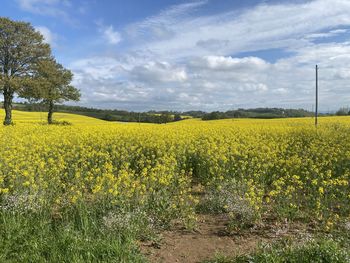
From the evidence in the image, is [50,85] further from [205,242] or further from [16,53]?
[205,242]

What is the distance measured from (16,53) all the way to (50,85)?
5.00m

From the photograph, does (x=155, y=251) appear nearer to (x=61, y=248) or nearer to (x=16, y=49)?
(x=61, y=248)

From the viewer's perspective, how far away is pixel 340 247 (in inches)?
216

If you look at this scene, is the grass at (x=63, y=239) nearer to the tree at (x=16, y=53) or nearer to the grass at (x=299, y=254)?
the grass at (x=299, y=254)

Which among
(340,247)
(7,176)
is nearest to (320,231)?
(340,247)

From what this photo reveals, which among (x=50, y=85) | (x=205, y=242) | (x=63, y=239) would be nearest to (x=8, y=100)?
(x=50, y=85)

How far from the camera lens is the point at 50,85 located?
132 ft

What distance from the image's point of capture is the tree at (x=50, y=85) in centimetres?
3716

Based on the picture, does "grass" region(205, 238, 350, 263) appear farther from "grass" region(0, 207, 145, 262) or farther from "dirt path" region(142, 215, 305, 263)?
"grass" region(0, 207, 145, 262)

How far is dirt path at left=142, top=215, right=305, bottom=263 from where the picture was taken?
5812 millimetres

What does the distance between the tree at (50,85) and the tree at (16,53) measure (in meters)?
0.78

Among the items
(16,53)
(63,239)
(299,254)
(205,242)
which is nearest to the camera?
(299,254)

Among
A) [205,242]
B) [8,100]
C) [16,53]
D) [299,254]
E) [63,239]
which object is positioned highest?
[16,53]

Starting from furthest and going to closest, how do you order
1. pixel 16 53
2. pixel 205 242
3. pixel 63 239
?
1. pixel 16 53
2. pixel 205 242
3. pixel 63 239
